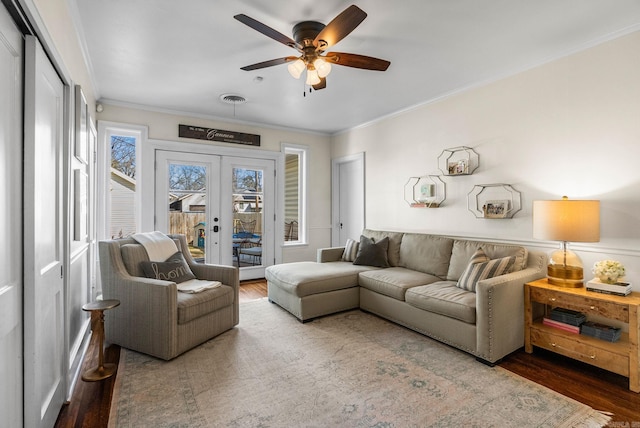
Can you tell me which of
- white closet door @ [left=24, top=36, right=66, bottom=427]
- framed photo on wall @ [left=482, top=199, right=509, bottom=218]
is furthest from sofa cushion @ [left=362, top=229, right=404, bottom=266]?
white closet door @ [left=24, top=36, right=66, bottom=427]

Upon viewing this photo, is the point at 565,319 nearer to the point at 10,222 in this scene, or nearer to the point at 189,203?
the point at 10,222

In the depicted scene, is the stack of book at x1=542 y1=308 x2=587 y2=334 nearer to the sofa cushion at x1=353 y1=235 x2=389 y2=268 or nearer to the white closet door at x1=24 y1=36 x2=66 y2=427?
the sofa cushion at x1=353 y1=235 x2=389 y2=268

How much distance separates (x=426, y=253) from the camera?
3814 millimetres

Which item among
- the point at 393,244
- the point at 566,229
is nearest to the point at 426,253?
the point at 393,244

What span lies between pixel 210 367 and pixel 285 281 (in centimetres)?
128

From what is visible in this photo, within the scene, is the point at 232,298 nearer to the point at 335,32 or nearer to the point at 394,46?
the point at 335,32

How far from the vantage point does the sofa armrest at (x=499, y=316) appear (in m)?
2.47

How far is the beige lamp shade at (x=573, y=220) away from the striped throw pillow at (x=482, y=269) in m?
0.42

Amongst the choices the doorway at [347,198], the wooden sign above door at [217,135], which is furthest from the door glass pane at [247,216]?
the doorway at [347,198]

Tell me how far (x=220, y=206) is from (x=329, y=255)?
190 centimetres

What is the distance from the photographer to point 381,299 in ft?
11.3

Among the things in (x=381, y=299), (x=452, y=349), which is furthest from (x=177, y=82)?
(x=452, y=349)

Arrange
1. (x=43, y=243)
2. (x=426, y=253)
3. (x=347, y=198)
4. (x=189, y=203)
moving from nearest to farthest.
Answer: (x=43, y=243) → (x=426, y=253) → (x=189, y=203) → (x=347, y=198)

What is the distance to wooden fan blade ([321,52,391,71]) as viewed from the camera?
2416mm
